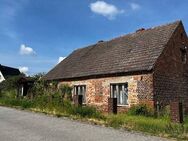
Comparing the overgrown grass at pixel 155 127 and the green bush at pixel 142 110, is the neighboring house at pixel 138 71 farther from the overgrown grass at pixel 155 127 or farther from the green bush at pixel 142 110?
the overgrown grass at pixel 155 127

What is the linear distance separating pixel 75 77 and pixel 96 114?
9.89 metres

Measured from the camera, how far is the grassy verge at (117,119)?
11.3m

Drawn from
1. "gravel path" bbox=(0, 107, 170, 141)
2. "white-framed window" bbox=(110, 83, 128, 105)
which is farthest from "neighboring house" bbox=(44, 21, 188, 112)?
"gravel path" bbox=(0, 107, 170, 141)

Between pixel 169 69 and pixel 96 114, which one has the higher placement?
pixel 169 69

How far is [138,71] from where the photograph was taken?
19.8m

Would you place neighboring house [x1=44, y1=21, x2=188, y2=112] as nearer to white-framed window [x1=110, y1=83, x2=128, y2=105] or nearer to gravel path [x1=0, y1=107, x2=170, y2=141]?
white-framed window [x1=110, y1=83, x2=128, y2=105]

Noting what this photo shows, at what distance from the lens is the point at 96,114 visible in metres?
15.9

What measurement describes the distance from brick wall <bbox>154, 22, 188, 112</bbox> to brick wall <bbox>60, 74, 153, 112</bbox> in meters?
0.52

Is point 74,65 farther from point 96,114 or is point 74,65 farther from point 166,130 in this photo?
point 166,130

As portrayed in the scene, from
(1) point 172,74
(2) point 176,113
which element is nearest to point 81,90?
(1) point 172,74

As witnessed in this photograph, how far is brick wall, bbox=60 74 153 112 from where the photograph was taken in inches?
760

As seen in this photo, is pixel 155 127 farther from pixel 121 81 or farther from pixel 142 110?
pixel 121 81

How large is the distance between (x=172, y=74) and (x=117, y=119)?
8.75m

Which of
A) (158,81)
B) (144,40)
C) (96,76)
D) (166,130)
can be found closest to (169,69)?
(158,81)
